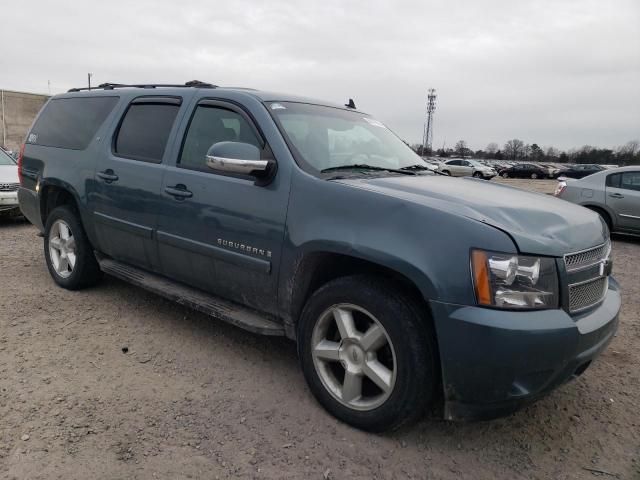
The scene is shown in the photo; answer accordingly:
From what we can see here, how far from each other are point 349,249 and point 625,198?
839 cm

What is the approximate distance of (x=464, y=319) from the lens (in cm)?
216

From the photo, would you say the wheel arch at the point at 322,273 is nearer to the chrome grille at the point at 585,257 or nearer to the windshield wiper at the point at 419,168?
the chrome grille at the point at 585,257

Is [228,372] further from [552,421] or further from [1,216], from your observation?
[1,216]

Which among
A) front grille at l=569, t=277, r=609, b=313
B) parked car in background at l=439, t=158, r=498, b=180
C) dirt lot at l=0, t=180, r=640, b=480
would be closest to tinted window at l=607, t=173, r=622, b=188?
dirt lot at l=0, t=180, r=640, b=480

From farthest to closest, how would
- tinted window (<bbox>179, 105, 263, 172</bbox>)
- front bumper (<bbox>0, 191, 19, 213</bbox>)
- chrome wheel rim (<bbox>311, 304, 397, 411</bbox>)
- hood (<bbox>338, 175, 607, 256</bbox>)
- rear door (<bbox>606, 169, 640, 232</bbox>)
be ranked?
1. rear door (<bbox>606, 169, 640, 232</bbox>)
2. front bumper (<bbox>0, 191, 19, 213</bbox>)
3. tinted window (<bbox>179, 105, 263, 172</bbox>)
4. chrome wheel rim (<bbox>311, 304, 397, 411</bbox>)
5. hood (<bbox>338, 175, 607, 256</bbox>)

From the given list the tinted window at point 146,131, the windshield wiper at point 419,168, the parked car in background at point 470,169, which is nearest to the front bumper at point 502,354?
the windshield wiper at point 419,168

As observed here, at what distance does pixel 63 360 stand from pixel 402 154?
2.80m

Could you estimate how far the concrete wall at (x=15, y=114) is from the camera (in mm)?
39406

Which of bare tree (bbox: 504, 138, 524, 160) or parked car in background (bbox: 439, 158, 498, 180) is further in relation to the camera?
bare tree (bbox: 504, 138, 524, 160)

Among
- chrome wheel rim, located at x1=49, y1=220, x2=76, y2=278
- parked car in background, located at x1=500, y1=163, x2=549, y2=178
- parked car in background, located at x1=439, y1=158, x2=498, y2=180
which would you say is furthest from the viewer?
parked car in background, located at x1=500, y1=163, x2=549, y2=178

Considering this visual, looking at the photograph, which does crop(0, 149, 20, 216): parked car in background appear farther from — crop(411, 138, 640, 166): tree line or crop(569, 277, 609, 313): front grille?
crop(411, 138, 640, 166): tree line

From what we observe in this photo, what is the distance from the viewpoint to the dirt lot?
233cm

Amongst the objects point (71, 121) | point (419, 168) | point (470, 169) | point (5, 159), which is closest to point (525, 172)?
point (470, 169)

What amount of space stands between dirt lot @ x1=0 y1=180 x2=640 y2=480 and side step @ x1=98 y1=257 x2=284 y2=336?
37cm
